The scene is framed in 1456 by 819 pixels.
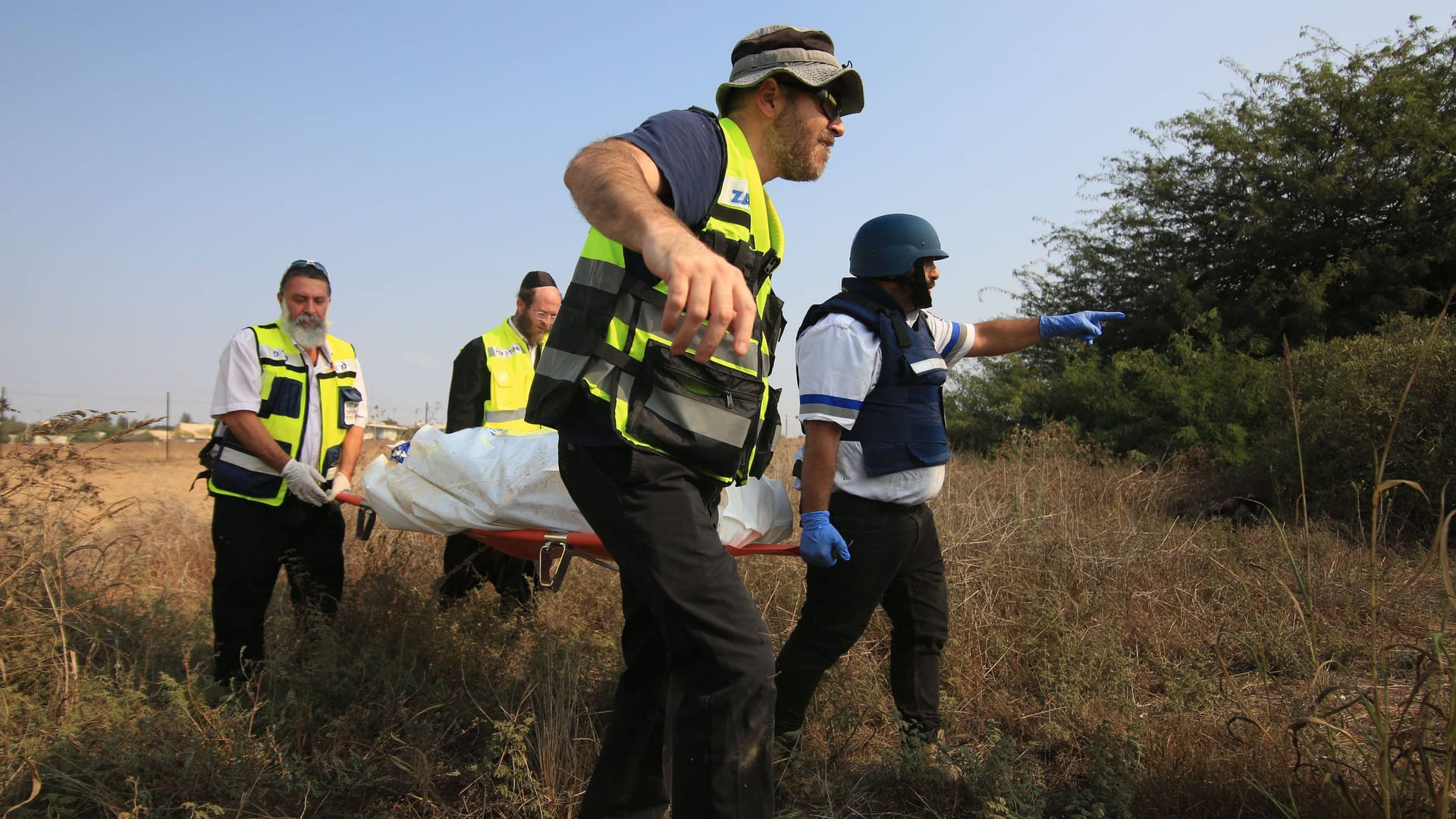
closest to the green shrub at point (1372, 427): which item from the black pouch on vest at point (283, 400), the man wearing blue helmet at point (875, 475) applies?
the man wearing blue helmet at point (875, 475)

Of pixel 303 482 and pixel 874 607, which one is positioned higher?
pixel 303 482

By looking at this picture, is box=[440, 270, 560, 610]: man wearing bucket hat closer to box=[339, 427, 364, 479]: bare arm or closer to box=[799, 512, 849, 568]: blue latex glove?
box=[339, 427, 364, 479]: bare arm

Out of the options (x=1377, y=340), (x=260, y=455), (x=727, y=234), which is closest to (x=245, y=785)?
(x=260, y=455)

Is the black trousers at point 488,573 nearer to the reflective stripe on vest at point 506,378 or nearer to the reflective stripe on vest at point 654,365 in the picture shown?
the reflective stripe on vest at point 506,378

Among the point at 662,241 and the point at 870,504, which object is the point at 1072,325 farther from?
the point at 662,241

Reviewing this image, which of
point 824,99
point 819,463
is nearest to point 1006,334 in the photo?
point 819,463

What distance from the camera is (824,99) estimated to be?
245 cm

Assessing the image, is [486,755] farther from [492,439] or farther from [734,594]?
[734,594]

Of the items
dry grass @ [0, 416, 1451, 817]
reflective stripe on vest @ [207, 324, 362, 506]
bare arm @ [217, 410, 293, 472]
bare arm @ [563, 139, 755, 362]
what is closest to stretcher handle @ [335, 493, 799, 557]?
dry grass @ [0, 416, 1451, 817]

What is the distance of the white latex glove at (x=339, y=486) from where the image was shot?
4.13m

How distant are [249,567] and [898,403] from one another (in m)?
2.85

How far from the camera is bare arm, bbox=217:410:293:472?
159 inches

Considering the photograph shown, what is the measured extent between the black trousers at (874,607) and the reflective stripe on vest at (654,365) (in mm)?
1131

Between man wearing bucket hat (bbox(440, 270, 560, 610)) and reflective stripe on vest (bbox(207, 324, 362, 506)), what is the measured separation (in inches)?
21.6
